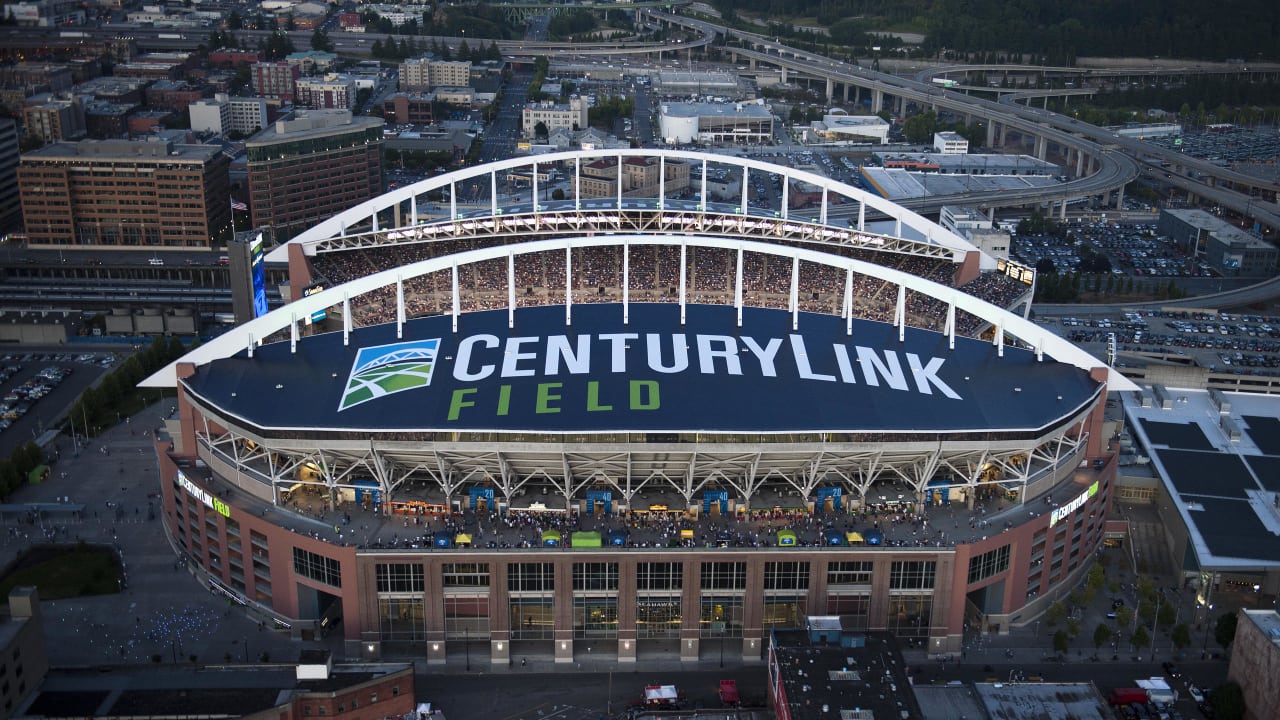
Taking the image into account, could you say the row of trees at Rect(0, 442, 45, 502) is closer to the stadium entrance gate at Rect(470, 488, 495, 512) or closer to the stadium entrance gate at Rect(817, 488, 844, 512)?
the stadium entrance gate at Rect(470, 488, 495, 512)

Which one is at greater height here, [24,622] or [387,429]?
[387,429]

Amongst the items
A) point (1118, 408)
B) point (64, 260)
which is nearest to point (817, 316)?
point (1118, 408)

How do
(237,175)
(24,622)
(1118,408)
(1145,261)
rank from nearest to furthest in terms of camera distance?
(24,622)
(1118,408)
(1145,261)
(237,175)

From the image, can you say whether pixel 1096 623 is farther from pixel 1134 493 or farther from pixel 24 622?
pixel 24 622

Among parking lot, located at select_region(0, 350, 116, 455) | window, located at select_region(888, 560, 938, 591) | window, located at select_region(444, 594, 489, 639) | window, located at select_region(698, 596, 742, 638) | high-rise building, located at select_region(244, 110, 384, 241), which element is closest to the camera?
window, located at select_region(444, 594, 489, 639)

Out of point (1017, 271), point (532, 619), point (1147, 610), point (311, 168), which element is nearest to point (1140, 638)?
point (1147, 610)

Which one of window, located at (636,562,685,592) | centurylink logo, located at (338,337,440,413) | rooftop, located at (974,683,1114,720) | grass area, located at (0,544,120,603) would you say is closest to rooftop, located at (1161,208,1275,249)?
rooftop, located at (974,683,1114,720)
